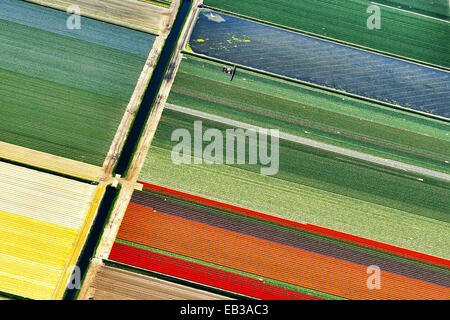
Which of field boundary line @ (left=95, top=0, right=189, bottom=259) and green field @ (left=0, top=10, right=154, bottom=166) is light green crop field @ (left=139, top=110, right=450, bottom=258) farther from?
green field @ (left=0, top=10, right=154, bottom=166)

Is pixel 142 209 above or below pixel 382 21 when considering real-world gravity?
below

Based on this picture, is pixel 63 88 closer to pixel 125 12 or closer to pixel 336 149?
pixel 125 12

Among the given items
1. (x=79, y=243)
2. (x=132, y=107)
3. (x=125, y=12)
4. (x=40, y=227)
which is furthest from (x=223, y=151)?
(x=125, y=12)

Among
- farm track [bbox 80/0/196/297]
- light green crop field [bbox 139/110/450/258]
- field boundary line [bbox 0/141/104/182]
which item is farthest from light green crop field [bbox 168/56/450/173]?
field boundary line [bbox 0/141/104/182]

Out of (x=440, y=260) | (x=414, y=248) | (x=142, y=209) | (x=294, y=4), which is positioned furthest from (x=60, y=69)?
(x=440, y=260)
